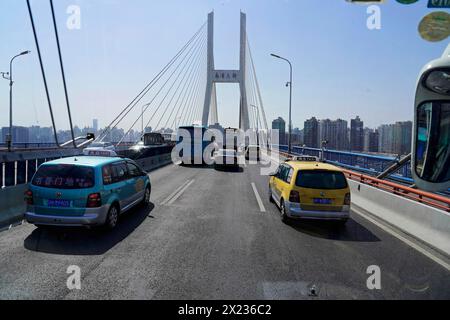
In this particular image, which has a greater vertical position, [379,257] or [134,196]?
[134,196]

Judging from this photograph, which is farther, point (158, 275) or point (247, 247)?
point (247, 247)

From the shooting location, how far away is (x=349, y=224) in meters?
8.21

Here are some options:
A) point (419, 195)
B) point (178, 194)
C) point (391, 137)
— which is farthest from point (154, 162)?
point (419, 195)

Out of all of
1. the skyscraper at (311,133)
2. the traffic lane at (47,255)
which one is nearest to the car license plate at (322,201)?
the traffic lane at (47,255)

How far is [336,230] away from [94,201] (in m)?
5.64

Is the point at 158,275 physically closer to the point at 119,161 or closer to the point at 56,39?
the point at 119,161

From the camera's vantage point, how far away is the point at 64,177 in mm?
6641

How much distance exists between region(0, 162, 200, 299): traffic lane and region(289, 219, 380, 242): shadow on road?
4157mm

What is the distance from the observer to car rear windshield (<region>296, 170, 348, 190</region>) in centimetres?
768

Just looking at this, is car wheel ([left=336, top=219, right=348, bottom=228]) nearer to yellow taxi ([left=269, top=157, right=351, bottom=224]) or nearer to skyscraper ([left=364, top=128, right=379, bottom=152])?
yellow taxi ([left=269, top=157, right=351, bottom=224])

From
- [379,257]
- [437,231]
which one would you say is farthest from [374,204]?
[379,257]

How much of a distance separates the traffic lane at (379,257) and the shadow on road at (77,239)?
3715 millimetres

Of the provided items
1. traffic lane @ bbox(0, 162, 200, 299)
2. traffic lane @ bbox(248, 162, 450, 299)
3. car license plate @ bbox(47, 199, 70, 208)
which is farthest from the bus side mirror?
car license plate @ bbox(47, 199, 70, 208)

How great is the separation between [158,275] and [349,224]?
5460 millimetres
